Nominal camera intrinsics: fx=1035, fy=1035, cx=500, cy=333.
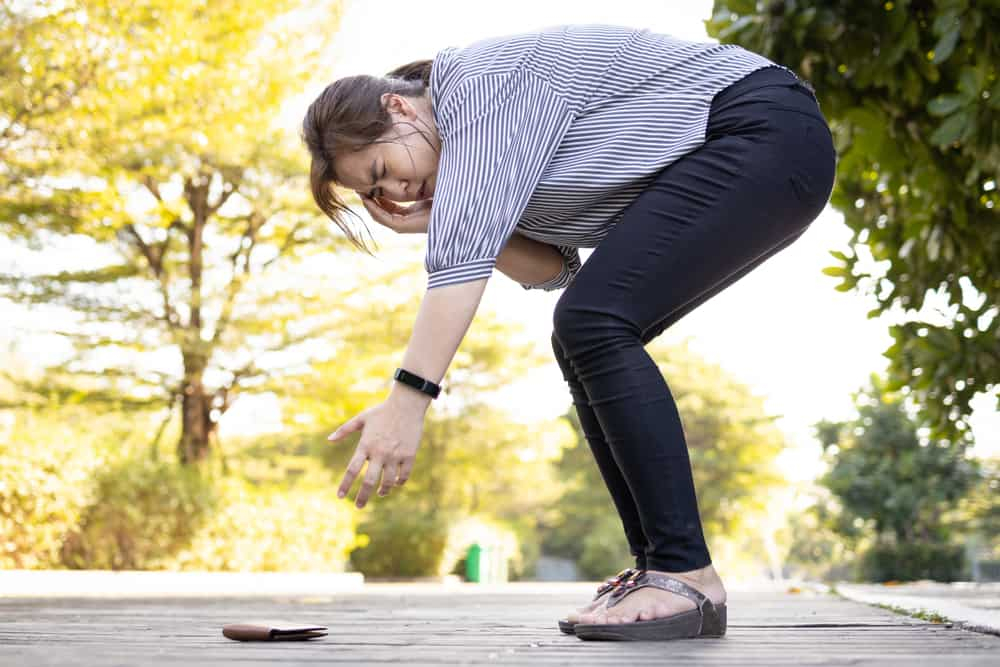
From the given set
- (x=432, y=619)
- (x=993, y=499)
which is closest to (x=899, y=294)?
(x=432, y=619)

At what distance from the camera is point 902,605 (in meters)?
2.70

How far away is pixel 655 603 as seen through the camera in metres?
1.74

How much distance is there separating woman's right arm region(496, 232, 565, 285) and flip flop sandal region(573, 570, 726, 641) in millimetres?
766

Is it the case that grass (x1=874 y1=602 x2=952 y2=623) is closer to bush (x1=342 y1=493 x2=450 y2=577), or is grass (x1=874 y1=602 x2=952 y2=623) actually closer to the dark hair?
the dark hair

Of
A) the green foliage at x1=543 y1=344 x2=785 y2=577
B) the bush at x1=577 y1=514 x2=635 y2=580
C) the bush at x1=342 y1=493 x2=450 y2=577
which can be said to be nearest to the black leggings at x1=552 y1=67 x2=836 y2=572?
the bush at x1=342 y1=493 x2=450 y2=577

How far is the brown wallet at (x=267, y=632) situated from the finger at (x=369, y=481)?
25 centimetres

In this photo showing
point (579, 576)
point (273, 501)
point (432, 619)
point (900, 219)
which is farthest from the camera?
point (579, 576)

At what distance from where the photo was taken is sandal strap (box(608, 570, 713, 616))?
1751mm

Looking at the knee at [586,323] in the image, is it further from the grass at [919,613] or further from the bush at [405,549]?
the bush at [405,549]

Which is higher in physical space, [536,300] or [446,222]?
[536,300]

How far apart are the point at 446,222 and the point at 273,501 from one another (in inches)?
333

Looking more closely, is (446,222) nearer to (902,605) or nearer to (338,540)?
(902,605)

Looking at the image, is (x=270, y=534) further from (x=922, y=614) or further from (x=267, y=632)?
(x=267, y=632)

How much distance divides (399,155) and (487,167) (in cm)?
28
